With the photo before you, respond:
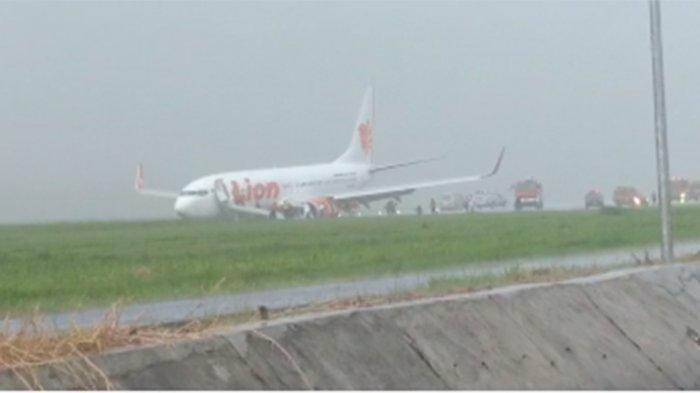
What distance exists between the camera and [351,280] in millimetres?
20875

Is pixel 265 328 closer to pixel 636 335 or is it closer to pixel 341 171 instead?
pixel 636 335

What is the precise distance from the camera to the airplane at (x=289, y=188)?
61.7 ft

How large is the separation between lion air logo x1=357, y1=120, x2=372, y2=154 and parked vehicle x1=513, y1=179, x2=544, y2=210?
7.57 m

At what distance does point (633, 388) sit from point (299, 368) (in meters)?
3.81

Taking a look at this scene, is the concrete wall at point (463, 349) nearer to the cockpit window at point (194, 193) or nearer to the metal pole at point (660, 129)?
the metal pole at point (660, 129)

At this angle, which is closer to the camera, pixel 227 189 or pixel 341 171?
pixel 227 189

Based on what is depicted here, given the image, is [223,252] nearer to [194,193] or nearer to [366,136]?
[366,136]

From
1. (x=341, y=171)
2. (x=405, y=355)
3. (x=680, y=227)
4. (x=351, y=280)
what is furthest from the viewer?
(x=680, y=227)

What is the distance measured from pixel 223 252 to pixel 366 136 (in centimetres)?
246

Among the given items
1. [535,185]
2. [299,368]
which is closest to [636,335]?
[299,368]

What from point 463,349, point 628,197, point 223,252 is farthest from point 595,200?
point 463,349

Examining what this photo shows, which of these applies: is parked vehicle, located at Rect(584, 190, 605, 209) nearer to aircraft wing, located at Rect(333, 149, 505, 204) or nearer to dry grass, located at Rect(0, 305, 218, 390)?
aircraft wing, located at Rect(333, 149, 505, 204)

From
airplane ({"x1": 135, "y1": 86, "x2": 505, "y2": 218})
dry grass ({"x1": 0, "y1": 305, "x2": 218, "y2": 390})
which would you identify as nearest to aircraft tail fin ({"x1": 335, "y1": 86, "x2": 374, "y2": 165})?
airplane ({"x1": 135, "y1": 86, "x2": 505, "y2": 218})

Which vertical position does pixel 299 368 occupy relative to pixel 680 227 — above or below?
above
